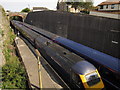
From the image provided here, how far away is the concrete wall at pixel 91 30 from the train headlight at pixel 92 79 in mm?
6882

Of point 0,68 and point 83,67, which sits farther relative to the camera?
point 0,68

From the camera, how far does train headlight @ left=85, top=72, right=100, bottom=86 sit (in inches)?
333

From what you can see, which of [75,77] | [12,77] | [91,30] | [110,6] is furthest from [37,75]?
[110,6]

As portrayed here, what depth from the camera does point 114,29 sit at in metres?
14.3

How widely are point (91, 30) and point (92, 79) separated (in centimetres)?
1027

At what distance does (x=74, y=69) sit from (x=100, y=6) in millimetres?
33300

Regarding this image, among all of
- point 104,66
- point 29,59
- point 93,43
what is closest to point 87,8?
point 93,43

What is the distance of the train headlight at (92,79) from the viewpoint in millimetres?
8459

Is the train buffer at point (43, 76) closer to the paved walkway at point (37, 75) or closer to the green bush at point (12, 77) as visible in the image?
the paved walkway at point (37, 75)

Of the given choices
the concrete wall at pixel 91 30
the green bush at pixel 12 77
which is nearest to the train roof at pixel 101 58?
the concrete wall at pixel 91 30

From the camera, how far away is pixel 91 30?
17.5 metres

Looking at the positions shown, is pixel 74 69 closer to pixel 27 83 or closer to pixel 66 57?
pixel 66 57

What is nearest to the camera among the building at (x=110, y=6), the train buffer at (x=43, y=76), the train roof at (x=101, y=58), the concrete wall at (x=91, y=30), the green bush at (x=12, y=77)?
the train roof at (x=101, y=58)

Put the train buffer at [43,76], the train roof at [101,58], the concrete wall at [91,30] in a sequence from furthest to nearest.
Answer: the concrete wall at [91,30] < the train buffer at [43,76] < the train roof at [101,58]
